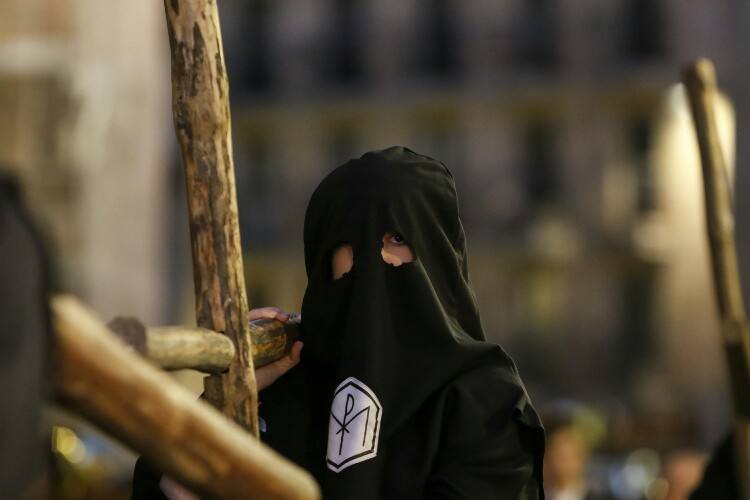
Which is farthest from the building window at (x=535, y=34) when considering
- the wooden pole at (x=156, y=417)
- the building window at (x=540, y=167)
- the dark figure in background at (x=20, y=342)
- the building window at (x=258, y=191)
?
the dark figure in background at (x=20, y=342)

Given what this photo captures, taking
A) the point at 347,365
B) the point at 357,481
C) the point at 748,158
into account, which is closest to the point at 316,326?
the point at 347,365

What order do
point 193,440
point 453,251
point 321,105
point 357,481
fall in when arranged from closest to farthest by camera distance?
point 193,440 < point 357,481 < point 453,251 < point 321,105

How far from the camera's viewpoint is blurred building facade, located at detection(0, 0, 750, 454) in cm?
2491

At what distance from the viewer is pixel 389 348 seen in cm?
273

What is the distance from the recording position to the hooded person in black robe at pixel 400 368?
2.66 metres

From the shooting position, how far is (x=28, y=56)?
12844mm

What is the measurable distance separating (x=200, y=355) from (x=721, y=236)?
7.20 ft

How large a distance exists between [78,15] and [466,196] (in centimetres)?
1381

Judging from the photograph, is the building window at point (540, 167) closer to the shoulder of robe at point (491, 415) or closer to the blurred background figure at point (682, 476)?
the blurred background figure at point (682, 476)

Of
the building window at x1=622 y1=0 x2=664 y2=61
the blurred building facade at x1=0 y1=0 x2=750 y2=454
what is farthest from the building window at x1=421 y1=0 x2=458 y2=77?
the building window at x1=622 y1=0 x2=664 y2=61

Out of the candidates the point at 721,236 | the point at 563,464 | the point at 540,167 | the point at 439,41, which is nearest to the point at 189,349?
the point at 721,236

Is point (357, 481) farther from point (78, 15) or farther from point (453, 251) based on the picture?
point (78, 15)

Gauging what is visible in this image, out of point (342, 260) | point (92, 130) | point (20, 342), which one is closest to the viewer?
Result: point (20, 342)

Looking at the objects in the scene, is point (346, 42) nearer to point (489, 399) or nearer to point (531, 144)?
point (531, 144)
